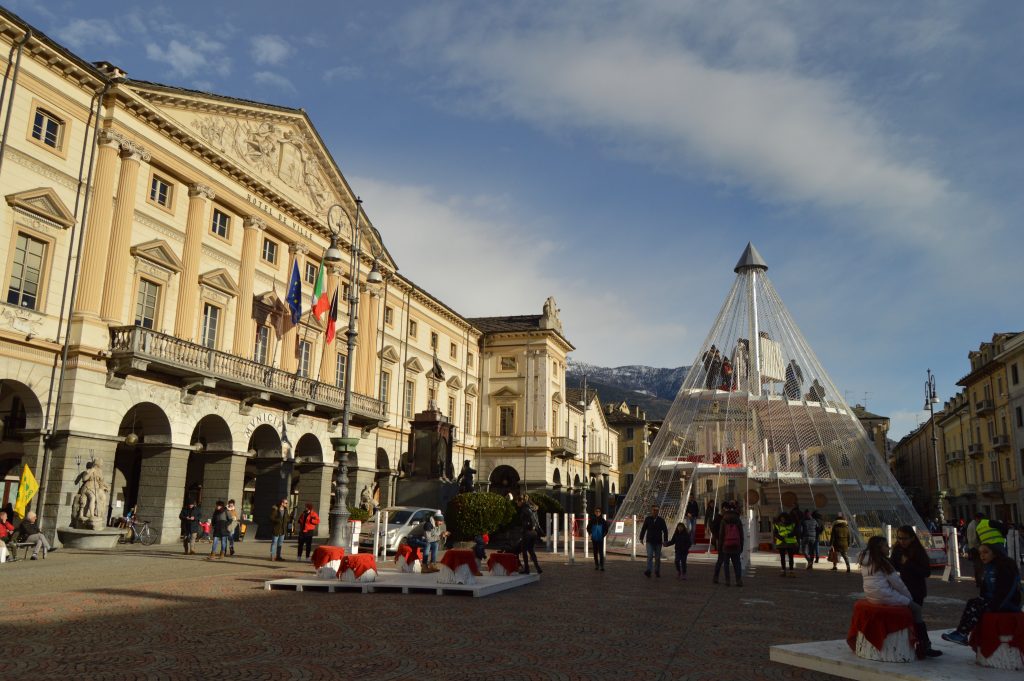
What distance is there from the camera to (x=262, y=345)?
1356 inches

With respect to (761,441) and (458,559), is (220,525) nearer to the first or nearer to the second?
(458,559)

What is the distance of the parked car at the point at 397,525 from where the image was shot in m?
25.3

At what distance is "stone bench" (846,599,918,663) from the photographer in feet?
26.1

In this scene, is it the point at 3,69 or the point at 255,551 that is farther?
the point at 255,551

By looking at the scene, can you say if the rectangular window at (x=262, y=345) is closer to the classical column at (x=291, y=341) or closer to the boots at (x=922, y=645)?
the classical column at (x=291, y=341)

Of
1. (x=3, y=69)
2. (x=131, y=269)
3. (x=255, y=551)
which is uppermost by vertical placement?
(x=3, y=69)

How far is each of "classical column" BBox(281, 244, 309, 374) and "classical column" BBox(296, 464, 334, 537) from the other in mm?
4960

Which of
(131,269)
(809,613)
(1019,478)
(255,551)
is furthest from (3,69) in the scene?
(1019,478)

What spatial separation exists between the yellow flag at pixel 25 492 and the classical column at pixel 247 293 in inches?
398

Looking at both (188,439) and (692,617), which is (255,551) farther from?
(692,617)

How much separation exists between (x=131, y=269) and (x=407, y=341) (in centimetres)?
2349

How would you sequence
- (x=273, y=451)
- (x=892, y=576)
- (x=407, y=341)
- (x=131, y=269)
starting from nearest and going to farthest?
1. (x=892, y=576)
2. (x=131, y=269)
3. (x=273, y=451)
4. (x=407, y=341)

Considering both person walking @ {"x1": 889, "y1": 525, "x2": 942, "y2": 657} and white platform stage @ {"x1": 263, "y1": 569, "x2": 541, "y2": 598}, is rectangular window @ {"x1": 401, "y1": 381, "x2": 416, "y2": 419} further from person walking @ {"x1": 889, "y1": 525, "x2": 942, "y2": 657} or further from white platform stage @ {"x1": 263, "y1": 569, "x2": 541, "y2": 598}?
person walking @ {"x1": 889, "y1": 525, "x2": 942, "y2": 657}

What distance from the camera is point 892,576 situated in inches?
317
